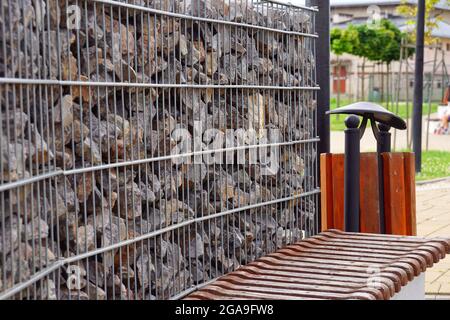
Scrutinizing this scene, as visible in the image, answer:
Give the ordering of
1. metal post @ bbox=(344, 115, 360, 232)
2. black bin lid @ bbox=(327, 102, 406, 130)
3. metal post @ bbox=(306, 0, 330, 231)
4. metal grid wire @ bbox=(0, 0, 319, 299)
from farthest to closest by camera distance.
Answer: metal post @ bbox=(306, 0, 330, 231), black bin lid @ bbox=(327, 102, 406, 130), metal post @ bbox=(344, 115, 360, 232), metal grid wire @ bbox=(0, 0, 319, 299)

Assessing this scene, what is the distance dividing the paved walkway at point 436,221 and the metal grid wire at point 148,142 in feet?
3.62

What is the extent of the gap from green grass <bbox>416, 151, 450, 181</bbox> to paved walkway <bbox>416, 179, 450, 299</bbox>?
49cm

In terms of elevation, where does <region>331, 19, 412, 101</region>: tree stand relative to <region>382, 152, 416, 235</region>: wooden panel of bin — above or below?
above

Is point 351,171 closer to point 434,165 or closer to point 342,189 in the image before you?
point 342,189

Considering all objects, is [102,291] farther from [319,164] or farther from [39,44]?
[319,164]

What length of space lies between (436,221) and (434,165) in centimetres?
692

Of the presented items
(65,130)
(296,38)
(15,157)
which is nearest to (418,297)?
(296,38)

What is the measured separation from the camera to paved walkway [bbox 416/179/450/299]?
6.76 m

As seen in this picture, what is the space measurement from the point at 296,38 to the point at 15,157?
3.23 m

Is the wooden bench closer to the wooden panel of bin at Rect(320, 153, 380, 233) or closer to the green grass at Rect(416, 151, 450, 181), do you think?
the wooden panel of bin at Rect(320, 153, 380, 233)

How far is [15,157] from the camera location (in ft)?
10.9

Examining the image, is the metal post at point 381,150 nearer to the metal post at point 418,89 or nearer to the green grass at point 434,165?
the green grass at point 434,165

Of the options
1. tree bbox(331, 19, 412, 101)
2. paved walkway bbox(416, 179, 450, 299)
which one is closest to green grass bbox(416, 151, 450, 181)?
paved walkway bbox(416, 179, 450, 299)
